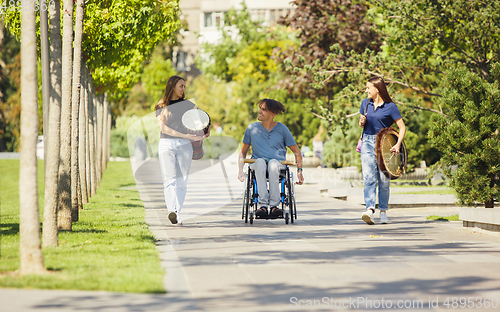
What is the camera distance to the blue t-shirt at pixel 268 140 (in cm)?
938

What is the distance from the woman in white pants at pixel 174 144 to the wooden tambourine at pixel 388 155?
101 inches

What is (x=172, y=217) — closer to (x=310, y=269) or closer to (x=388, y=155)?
(x=388, y=155)

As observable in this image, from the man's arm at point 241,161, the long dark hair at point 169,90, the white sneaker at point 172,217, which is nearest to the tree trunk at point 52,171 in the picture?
the long dark hair at point 169,90

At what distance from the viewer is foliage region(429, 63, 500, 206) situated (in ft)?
28.5

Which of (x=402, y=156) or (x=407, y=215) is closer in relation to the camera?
(x=402, y=156)

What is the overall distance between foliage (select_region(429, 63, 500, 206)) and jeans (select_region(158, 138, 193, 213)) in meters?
3.58

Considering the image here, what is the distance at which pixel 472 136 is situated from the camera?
28.6 feet

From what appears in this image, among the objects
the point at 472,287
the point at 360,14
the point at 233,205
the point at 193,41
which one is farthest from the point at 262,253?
the point at 193,41

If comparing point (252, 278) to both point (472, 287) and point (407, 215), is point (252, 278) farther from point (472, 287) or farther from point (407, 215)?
point (407, 215)

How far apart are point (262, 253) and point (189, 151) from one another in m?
3.18

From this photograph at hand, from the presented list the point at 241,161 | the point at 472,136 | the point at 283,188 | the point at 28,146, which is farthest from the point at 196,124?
the point at 28,146

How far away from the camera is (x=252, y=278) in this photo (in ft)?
17.0

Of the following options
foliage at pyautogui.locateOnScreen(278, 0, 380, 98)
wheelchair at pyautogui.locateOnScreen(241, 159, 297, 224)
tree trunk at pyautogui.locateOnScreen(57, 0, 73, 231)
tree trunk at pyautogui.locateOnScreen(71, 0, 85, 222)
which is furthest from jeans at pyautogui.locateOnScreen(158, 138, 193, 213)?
foliage at pyautogui.locateOnScreen(278, 0, 380, 98)

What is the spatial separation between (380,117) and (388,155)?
1.89 ft
